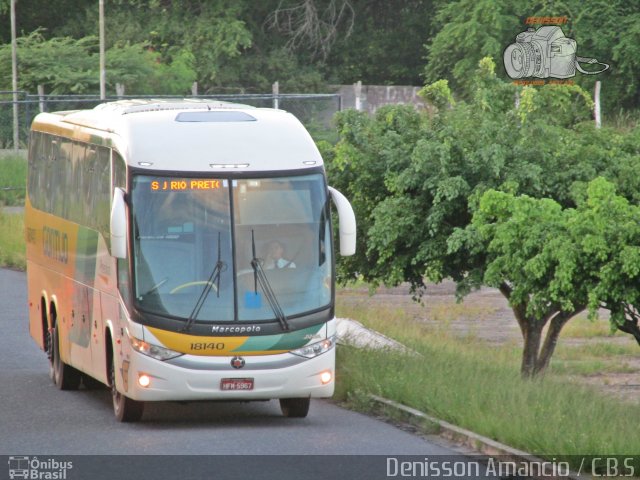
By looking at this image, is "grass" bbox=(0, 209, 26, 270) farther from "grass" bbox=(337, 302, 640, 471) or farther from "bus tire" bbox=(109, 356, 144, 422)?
"bus tire" bbox=(109, 356, 144, 422)

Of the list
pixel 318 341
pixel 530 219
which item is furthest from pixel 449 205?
pixel 318 341

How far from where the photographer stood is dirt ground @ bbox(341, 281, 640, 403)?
26.1m

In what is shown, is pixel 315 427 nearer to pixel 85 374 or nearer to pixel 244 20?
pixel 85 374

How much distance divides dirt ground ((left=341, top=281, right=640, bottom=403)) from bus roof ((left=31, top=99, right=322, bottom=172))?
34.8 feet

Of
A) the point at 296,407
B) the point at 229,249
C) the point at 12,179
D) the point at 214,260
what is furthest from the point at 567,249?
the point at 12,179

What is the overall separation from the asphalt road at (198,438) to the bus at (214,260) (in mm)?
384

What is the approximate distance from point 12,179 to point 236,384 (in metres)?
28.0

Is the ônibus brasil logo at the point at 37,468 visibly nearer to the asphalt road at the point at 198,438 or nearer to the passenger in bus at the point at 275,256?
the asphalt road at the point at 198,438

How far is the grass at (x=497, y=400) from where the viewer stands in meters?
12.5

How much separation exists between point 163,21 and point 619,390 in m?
50.2

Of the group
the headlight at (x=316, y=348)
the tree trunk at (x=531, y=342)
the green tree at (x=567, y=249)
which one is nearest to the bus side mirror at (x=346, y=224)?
the headlight at (x=316, y=348)

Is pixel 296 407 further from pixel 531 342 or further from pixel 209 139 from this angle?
pixel 531 342

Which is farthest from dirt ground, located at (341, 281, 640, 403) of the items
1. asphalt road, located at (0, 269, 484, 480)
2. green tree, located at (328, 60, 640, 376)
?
asphalt road, located at (0, 269, 484, 480)

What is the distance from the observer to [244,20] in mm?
73688
